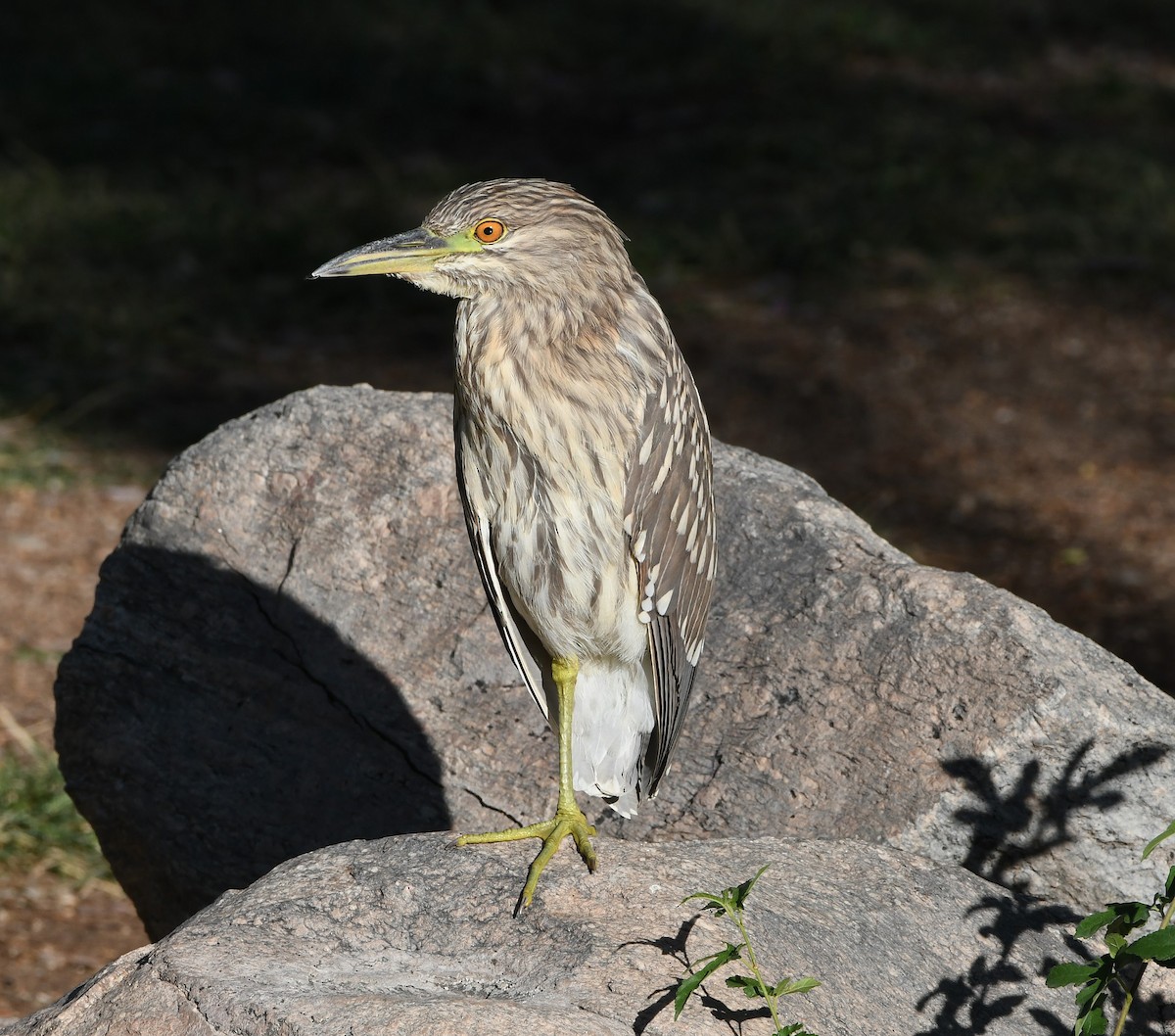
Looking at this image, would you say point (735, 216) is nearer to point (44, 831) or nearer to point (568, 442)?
point (44, 831)

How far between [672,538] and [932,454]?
377 cm

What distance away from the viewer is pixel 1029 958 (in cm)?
282

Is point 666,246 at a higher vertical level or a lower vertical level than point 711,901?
higher

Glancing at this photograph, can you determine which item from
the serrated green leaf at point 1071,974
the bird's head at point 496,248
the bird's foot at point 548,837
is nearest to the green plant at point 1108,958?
the serrated green leaf at point 1071,974

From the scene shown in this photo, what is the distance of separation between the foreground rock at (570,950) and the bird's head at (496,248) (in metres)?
1.08

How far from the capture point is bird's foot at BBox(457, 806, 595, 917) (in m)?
2.77

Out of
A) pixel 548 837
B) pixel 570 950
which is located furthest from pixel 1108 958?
pixel 548 837

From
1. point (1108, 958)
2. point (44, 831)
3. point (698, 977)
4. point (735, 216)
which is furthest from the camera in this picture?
point (735, 216)

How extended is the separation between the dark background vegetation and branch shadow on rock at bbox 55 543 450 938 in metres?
2.84

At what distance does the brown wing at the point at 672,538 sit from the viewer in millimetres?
3082

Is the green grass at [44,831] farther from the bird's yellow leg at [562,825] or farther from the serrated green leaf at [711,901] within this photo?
the serrated green leaf at [711,901]

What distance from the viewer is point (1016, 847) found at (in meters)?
3.04

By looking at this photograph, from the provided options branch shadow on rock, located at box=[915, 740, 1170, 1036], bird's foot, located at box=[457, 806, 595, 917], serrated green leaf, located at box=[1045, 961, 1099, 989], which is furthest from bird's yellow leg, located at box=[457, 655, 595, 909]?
serrated green leaf, located at box=[1045, 961, 1099, 989]

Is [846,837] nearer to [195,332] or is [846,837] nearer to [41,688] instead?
[41,688]
